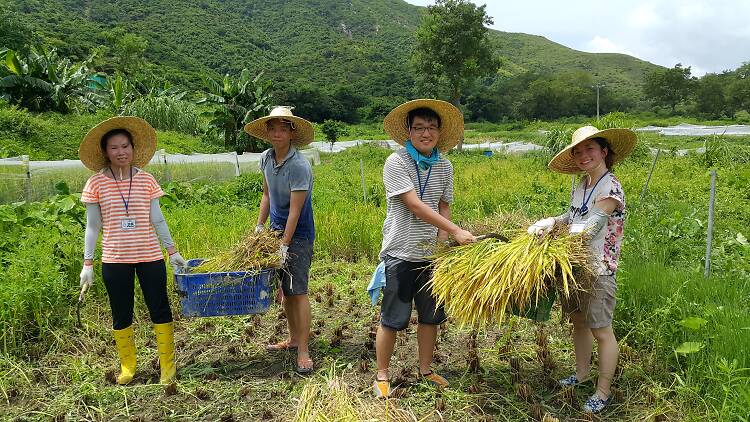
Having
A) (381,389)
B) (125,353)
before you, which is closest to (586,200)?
(381,389)

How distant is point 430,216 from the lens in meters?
2.65

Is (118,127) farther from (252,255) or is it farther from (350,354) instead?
(350,354)

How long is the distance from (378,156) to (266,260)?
770 inches

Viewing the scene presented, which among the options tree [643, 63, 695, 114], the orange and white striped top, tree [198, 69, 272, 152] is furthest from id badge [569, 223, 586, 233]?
tree [643, 63, 695, 114]

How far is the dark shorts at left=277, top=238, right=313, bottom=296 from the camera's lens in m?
3.18

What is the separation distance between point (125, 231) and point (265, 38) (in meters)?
82.1

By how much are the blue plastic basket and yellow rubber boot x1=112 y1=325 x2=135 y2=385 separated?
1.45 ft

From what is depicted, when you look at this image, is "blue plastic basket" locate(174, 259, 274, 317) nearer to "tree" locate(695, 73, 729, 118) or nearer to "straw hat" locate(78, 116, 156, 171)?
"straw hat" locate(78, 116, 156, 171)

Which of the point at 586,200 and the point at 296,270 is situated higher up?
the point at 586,200

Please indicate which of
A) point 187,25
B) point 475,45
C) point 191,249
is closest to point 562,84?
point 475,45

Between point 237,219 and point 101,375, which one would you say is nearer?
point 101,375

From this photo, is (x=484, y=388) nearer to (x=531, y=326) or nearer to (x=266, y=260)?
(x=531, y=326)

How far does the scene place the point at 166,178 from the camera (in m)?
10.7

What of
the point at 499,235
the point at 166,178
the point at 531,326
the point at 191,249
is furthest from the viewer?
the point at 166,178
